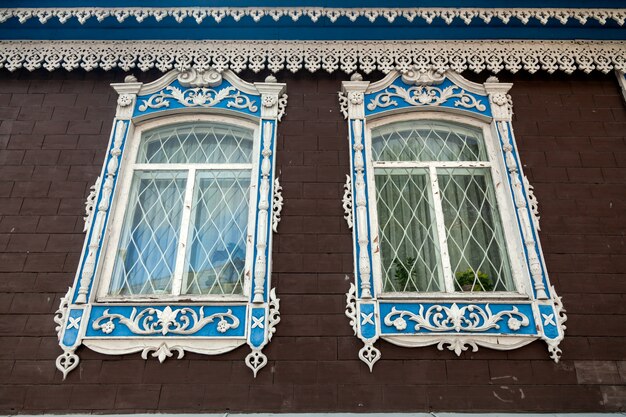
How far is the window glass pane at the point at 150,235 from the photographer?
159 inches

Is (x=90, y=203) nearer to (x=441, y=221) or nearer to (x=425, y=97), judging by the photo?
(x=441, y=221)

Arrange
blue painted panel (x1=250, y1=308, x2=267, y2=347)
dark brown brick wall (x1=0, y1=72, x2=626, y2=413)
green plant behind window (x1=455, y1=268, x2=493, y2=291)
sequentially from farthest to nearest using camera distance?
green plant behind window (x1=455, y1=268, x2=493, y2=291) < blue painted panel (x1=250, y1=308, x2=267, y2=347) < dark brown brick wall (x1=0, y1=72, x2=626, y2=413)

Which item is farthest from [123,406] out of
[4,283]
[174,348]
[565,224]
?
[565,224]

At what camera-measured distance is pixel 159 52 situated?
4.91 m

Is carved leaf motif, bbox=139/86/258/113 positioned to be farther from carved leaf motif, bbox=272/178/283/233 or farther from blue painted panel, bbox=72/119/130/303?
carved leaf motif, bbox=272/178/283/233

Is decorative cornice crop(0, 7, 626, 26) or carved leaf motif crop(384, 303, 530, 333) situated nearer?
carved leaf motif crop(384, 303, 530, 333)

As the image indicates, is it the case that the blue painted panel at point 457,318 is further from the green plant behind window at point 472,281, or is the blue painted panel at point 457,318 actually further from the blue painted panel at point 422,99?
the blue painted panel at point 422,99

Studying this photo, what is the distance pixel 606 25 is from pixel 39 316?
5896 millimetres

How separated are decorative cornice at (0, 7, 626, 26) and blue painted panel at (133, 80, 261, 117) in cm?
67

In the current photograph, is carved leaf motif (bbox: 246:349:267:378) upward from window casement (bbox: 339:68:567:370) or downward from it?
downward

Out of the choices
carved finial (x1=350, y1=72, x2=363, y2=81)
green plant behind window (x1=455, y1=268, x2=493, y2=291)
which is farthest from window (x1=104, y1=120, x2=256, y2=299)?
green plant behind window (x1=455, y1=268, x2=493, y2=291)

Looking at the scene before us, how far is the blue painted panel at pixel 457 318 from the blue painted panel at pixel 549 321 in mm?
80

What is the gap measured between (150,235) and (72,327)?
96 cm

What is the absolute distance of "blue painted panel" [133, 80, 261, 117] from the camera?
4668mm
